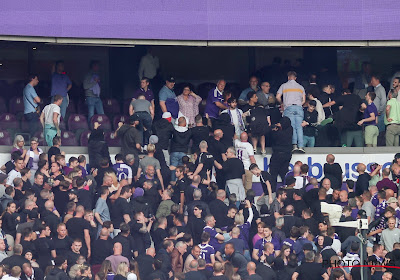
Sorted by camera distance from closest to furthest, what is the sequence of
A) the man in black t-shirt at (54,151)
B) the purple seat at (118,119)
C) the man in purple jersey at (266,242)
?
the man in purple jersey at (266,242), the man in black t-shirt at (54,151), the purple seat at (118,119)

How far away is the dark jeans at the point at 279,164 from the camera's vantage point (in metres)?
26.2

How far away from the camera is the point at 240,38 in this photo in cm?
2733

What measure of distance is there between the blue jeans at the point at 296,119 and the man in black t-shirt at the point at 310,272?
15.8ft

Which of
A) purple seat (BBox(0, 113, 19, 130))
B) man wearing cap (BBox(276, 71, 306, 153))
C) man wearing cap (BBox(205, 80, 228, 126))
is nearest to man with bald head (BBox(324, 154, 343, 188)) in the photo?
man wearing cap (BBox(276, 71, 306, 153))

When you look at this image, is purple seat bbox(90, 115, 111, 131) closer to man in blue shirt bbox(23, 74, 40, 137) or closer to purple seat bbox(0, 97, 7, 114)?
man in blue shirt bbox(23, 74, 40, 137)

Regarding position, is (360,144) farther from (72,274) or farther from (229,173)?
(72,274)

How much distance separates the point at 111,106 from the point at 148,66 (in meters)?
1.57

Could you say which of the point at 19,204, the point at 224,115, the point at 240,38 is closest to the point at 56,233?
the point at 19,204

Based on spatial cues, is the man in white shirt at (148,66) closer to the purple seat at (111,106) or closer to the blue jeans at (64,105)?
the purple seat at (111,106)

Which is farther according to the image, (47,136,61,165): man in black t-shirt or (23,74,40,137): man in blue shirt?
(23,74,40,137): man in blue shirt

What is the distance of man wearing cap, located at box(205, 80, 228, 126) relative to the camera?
1049 inches

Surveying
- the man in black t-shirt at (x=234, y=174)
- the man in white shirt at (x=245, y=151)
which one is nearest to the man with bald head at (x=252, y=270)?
the man in black t-shirt at (x=234, y=174)

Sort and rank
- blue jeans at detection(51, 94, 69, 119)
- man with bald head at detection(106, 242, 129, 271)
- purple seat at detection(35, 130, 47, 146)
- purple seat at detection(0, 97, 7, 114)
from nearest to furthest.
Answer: man with bald head at detection(106, 242, 129, 271)
purple seat at detection(35, 130, 47, 146)
purple seat at detection(0, 97, 7, 114)
blue jeans at detection(51, 94, 69, 119)

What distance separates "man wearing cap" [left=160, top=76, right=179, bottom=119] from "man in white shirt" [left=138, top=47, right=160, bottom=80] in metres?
1.15
